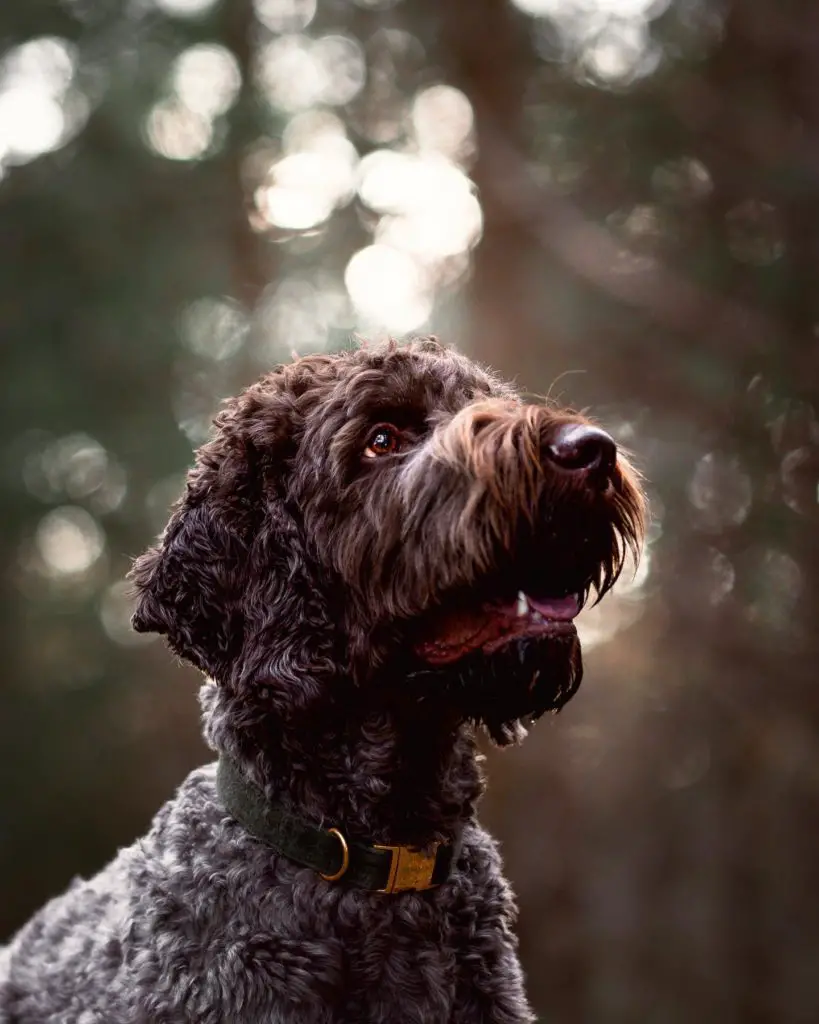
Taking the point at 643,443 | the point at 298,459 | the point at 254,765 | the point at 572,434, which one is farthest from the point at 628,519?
the point at 643,443

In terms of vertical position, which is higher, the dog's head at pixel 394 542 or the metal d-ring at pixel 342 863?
the dog's head at pixel 394 542

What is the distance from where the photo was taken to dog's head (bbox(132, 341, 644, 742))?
2.55m

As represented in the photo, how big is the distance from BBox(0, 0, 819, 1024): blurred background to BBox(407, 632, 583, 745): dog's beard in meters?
3.75

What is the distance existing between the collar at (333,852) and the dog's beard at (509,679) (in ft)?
1.30

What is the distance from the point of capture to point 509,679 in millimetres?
2557

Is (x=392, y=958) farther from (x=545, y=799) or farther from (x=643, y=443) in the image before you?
(x=545, y=799)

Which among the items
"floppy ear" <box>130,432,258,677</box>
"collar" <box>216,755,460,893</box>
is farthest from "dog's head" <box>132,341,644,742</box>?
"collar" <box>216,755,460,893</box>

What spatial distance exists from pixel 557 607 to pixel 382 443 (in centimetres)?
63

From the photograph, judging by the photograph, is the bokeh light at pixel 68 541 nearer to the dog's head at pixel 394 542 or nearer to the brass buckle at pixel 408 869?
the dog's head at pixel 394 542

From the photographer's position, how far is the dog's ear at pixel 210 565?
9.48 ft

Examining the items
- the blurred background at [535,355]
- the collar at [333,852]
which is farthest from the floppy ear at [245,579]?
the blurred background at [535,355]

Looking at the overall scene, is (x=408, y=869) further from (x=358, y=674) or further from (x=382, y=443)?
(x=382, y=443)

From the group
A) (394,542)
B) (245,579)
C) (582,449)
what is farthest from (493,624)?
(245,579)

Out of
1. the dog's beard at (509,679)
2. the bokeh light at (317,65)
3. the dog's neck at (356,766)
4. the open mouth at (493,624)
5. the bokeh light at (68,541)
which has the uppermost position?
the bokeh light at (317,65)
